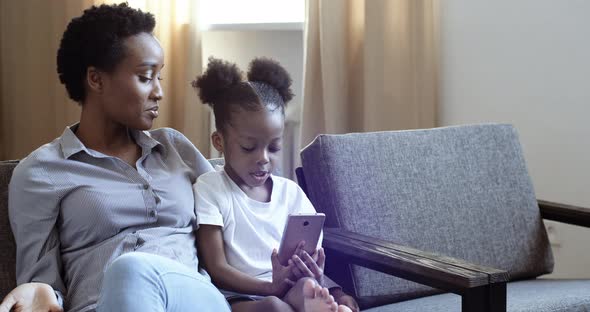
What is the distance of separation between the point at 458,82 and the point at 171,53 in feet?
3.65

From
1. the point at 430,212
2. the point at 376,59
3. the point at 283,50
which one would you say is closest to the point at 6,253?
the point at 430,212

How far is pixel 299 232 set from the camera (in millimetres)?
1504

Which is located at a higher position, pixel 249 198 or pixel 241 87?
pixel 241 87

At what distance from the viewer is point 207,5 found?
3283 mm

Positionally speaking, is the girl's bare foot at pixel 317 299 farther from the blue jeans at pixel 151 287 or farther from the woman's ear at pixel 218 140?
the woman's ear at pixel 218 140

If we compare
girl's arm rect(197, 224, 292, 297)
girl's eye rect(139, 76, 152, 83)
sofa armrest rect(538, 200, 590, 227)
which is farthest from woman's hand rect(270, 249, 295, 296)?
sofa armrest rect(538, 200, 590, 227)

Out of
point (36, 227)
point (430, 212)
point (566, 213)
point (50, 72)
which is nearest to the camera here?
point (36, 227)

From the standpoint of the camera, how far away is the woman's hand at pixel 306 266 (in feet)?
4.94

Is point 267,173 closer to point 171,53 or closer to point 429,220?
point 429,220

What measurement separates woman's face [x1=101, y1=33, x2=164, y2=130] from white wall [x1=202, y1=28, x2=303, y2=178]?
1526mm

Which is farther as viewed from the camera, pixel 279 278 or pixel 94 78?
pixel 94 78

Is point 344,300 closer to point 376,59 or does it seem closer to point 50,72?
point 376,59

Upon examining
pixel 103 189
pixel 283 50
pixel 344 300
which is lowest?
pixel 344 300

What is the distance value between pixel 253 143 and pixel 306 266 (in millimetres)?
291
